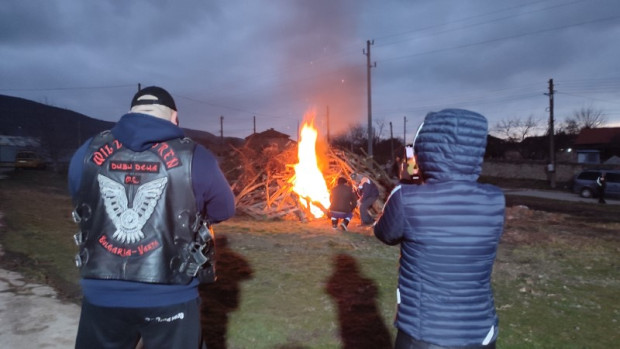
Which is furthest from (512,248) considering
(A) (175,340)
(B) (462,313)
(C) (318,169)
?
(A) (175,340)

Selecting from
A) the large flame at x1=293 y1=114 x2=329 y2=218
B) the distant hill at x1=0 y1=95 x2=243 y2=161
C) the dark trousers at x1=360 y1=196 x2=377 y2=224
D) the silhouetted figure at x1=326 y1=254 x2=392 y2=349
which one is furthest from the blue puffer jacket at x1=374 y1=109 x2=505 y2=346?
the distant hill at x1=0 y1=95 x2=243 y2=161

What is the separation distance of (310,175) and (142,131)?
11.0 m

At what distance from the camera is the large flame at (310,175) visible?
13.2 metres

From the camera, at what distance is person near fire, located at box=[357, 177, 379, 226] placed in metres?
12.3

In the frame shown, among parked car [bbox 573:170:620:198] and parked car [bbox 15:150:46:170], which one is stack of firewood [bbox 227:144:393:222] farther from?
parked car [bbox 15:150:46:170]

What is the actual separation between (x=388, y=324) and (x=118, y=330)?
3.37m

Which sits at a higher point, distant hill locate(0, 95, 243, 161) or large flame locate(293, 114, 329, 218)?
distant hill locate(0, 95, 243, 161)

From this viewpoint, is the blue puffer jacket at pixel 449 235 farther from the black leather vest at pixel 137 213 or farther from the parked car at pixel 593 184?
the parked car at pixel 593 184

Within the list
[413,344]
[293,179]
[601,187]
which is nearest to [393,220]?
[413,344]

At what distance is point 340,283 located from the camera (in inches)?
253

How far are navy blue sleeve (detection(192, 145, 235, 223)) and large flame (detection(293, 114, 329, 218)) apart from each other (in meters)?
10.8

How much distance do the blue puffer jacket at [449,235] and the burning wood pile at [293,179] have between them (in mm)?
10748

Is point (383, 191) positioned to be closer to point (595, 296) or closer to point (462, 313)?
point (595, 296)

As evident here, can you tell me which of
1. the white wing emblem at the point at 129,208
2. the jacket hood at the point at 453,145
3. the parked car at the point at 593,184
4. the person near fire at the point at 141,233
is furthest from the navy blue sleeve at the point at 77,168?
the parked car at the point at 593,184
